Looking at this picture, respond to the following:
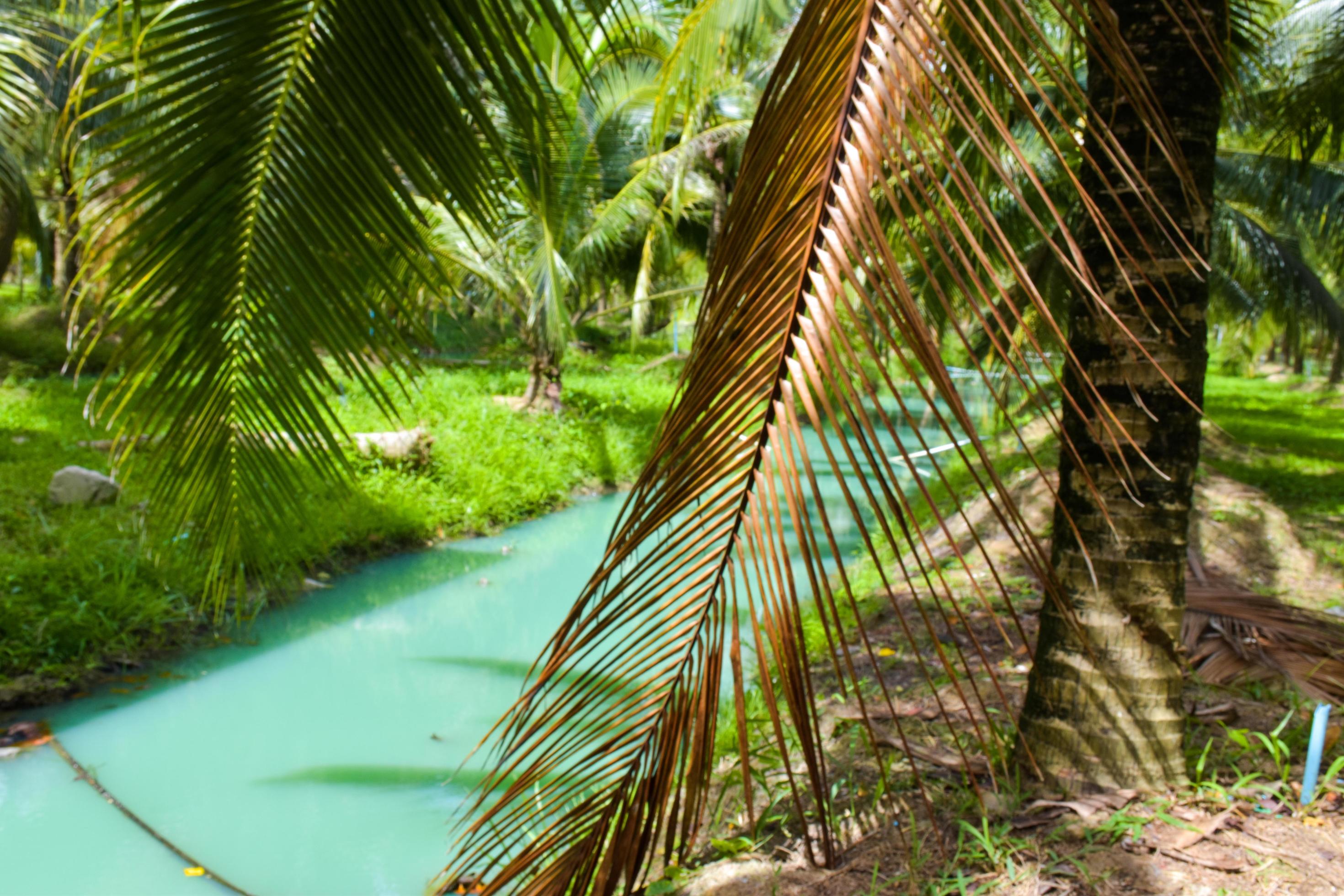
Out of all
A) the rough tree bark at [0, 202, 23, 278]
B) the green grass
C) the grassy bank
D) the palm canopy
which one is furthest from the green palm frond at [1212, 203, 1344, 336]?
the rough tree bark at [0, 202, 23, 278]

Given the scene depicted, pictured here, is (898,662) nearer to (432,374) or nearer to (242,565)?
(242,565)

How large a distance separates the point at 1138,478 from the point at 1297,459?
302 inches

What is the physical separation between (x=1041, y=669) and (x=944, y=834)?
1.32ft

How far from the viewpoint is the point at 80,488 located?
5.31 metres

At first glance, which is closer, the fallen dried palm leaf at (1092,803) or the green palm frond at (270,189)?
the green palm frond at (270,189)

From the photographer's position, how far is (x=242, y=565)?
5.09ft

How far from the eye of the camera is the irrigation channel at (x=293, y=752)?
2.79 metres

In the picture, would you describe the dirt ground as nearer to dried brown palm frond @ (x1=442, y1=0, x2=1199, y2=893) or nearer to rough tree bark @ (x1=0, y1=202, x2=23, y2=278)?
dried brown palm frond @ (x1=442, y1=0, x2=1199, y2=893)

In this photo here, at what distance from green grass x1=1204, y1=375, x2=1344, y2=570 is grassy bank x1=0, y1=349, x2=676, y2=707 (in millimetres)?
4490

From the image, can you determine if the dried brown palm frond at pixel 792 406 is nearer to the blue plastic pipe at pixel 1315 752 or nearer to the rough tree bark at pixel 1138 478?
the rough tree bark at pixel 1138 478

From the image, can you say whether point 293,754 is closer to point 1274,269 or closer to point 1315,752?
point 1315,752

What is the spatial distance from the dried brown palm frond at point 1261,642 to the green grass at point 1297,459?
58 centimetres

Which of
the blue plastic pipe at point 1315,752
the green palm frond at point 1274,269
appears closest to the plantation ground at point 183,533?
the blue plastic pipe at point 1315,752

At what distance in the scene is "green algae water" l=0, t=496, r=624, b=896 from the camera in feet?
9.16
